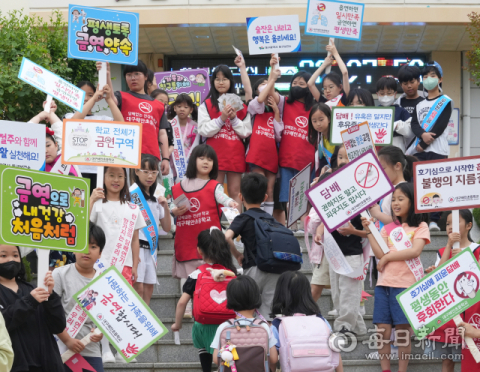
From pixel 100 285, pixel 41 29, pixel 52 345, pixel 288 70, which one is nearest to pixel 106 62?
pixel 100 285

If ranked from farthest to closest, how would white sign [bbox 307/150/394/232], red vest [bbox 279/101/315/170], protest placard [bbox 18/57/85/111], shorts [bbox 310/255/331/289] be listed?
red vest [bbox 279/101/315/170]
protest placard [bbox 18/57/85/111]
shorts [bbox 310/255/331/289]
white sign [bbox 307/150/394/232]

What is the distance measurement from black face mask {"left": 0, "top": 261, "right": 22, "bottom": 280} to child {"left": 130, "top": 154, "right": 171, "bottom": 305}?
1.90 m

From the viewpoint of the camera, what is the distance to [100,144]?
5.63 meters

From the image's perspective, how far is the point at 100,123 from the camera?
5.65m

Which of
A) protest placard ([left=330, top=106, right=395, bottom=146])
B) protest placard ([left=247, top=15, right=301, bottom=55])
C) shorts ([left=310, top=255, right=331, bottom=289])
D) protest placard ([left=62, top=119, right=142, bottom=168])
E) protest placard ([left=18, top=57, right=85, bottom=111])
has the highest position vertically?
protest placard ([left=247, top=15, right=301, bottom=55])

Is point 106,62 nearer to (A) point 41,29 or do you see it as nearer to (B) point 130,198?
(B) point 130,198

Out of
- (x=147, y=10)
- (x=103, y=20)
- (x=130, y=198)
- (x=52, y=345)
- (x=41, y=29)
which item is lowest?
(x=52, y=345)

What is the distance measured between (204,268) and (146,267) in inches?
45.1

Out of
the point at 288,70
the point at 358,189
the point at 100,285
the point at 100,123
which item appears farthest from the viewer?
the point at 288,70

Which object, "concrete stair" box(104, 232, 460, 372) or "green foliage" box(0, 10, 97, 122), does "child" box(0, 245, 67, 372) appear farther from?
"green foliage" box(0, 10, 97, 122)

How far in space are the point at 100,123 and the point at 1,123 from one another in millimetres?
853

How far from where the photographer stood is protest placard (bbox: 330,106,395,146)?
22.6ft

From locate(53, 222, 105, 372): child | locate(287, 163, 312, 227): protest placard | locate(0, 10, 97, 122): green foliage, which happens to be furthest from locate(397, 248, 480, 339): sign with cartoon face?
locate(0, 10, 97, 122): green foliage

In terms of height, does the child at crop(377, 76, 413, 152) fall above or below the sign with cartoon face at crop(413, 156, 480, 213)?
above
